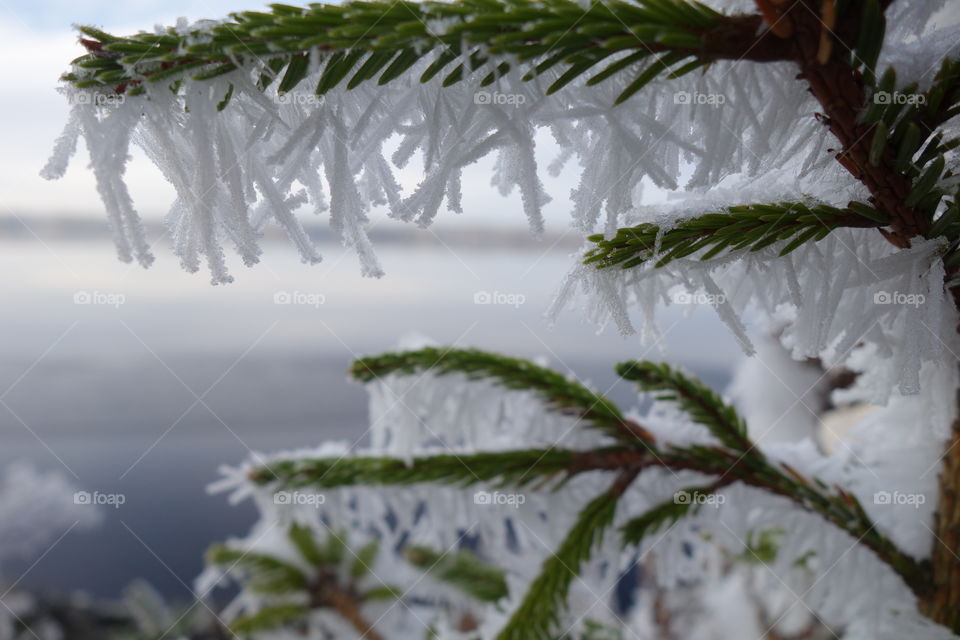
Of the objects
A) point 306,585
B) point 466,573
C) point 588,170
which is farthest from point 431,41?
point 306,585

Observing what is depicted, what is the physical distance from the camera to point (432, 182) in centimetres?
30

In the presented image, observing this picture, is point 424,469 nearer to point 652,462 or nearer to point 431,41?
point 652,462

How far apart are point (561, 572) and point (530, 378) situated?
0.16 meters

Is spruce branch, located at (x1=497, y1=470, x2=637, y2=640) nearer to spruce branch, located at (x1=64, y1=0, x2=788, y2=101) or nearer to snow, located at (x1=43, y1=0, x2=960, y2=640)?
snow, located at (x1=43, y1=0, x2=960, y2=640)

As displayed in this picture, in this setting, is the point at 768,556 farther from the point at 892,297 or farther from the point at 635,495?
the point at 892,297

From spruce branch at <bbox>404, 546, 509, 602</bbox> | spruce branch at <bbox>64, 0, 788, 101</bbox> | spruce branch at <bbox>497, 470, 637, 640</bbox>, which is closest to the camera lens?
spruce branch at <bbox>64, 0, 788, 101</bbox>

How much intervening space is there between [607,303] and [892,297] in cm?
15

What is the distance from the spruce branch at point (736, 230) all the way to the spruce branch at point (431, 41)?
6 centimetres

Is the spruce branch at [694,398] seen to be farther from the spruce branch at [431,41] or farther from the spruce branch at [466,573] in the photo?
the spruce branch at [466,573]

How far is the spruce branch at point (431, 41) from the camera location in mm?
260

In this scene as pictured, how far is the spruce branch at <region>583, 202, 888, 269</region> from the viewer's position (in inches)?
11.6

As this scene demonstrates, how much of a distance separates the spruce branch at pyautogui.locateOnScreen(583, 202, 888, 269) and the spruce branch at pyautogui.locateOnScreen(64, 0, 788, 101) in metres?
0.06

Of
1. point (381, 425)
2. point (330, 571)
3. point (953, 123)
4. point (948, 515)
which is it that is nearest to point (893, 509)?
point (948, 515)

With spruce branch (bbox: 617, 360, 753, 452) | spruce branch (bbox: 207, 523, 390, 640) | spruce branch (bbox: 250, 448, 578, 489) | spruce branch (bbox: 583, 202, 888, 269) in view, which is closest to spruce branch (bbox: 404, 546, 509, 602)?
spruce branch (bbox: 207, 523, 390, 640)
